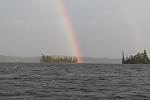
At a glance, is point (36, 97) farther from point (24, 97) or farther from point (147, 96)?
point (147, 96)

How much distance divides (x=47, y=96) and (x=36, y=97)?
1.43 metres

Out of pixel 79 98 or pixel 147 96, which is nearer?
pixel 79 98

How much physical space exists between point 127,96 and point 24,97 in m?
10.0

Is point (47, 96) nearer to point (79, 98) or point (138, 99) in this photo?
point (79, 98)

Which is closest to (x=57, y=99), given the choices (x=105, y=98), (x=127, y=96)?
(x=105, y=98)

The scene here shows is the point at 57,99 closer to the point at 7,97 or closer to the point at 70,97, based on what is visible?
the point at 70,97

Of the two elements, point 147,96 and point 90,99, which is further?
point 147,96

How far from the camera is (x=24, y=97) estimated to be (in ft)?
108

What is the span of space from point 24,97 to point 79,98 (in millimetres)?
5163

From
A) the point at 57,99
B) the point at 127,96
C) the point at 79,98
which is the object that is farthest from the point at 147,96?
the point at 57,99

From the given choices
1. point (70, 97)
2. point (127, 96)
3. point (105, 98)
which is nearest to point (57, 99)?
point (70, 97)

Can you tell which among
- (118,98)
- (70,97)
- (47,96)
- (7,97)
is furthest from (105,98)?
(7,97)

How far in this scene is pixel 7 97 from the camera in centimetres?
3278

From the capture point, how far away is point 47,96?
3416 cm
